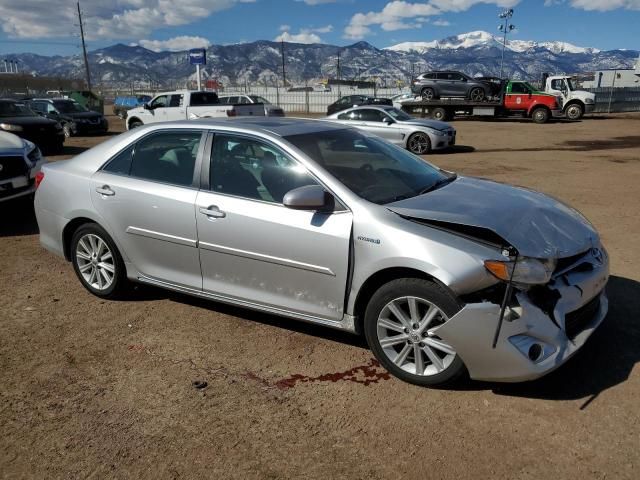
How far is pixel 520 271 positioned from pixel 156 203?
2718 mm

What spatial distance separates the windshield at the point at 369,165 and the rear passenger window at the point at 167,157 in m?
0.84

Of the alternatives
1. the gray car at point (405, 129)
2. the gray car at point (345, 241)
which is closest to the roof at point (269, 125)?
the gray car at point (345, 241)

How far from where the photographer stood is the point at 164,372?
354 centimetres

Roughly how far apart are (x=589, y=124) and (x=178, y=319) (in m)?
27.4

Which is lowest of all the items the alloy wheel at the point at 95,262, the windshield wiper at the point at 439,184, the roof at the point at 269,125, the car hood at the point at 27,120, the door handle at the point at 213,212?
the alloy wheel at the point at 95,262

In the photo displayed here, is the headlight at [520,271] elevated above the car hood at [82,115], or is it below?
above

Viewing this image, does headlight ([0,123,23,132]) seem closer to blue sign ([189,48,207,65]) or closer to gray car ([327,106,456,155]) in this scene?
gray car ([327,106,456,155])

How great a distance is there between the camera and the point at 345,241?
10.9 ft

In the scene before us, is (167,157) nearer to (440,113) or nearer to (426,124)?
(426,124)

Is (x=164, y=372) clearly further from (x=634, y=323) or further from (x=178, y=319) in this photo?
(x=634, y=323)

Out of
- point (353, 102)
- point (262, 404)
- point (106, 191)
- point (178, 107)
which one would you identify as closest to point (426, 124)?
point (178, 107)

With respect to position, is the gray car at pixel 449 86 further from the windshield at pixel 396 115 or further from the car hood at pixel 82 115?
the car hood at pixel 82 115

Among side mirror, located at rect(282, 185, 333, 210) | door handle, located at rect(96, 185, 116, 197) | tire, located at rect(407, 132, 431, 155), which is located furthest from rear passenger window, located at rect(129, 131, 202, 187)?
tire, located at rect(407, 132, 431, 155)

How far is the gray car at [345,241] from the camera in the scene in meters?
2.96
